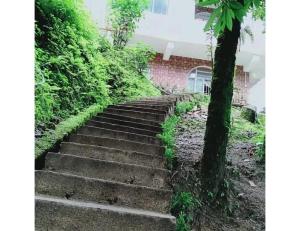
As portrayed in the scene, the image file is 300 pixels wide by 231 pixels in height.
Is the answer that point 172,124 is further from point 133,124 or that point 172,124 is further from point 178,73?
point 178,73

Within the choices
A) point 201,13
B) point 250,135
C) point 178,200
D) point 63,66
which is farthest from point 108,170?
point 201,13

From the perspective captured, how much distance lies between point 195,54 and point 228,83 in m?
7.45

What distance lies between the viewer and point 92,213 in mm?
2412

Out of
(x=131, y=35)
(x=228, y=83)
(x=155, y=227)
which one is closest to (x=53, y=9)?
(x=228, y=83)

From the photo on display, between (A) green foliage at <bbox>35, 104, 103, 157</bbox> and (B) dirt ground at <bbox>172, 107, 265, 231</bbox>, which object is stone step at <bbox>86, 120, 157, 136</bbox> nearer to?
(A) green foliage at <bbox>35, 104, 103, 157</bbox>

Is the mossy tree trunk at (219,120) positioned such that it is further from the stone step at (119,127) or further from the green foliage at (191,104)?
the green foliage at (191,104)

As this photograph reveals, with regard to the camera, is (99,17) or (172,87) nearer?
(99,17)

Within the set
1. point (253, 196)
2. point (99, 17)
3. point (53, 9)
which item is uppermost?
point (99, 17)

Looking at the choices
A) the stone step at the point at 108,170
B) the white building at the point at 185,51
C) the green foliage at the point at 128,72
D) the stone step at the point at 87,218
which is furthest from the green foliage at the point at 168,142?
the white building at the point at 185,51

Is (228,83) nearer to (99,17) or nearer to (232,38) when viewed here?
(232,38)

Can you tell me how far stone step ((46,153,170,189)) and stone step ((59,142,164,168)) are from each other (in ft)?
1.13

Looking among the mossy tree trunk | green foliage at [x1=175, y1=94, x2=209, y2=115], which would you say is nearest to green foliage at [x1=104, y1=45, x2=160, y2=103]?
green foliage at [x1=175, y1=94, x2=209, y2=115]

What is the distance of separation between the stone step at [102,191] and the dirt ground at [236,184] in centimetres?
55

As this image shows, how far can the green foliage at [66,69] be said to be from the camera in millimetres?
3861
